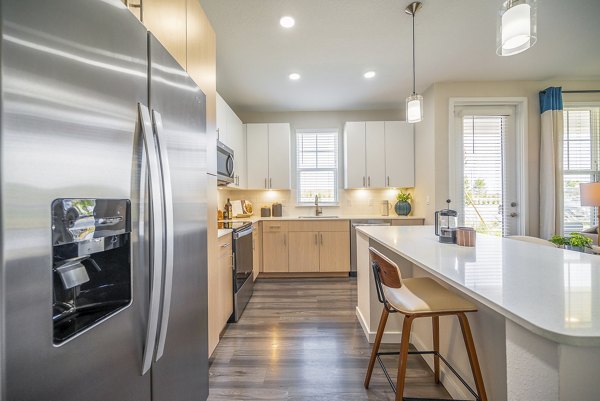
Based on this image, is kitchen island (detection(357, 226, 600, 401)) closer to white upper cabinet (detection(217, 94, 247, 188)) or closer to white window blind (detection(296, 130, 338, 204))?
white upper cabinet (detection(217, 94, 247, 188))

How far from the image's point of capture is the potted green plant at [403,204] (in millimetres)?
4137

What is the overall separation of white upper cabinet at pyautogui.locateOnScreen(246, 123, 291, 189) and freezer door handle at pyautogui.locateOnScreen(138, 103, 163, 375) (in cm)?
341

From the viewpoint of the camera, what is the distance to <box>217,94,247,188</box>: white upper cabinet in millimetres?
2959

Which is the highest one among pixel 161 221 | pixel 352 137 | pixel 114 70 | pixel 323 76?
pixel 323 76

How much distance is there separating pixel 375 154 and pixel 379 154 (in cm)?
6

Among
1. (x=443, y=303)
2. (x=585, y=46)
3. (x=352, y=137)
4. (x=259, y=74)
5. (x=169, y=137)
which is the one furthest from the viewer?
(x=352, y=137)

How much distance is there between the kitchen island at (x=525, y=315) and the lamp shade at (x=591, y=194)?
2151 millimetres

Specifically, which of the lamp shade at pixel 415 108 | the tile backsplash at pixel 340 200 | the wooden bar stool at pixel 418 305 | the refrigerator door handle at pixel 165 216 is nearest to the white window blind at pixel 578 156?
the tile backsplash at pixel 340 200

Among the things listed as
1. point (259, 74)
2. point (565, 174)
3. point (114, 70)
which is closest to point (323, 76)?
point (259, 74)

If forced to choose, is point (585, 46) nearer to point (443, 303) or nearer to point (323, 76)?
point (323, 76)

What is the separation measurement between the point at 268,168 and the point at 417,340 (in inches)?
121

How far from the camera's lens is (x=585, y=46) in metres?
2.68

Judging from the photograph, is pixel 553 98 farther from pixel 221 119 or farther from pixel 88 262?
pixel 88 262

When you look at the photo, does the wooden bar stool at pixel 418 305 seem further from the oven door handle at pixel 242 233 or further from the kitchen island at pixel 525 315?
the oven door handle at pixel 242 233
